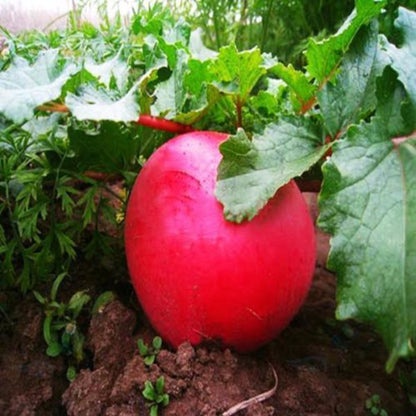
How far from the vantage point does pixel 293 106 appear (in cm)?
105

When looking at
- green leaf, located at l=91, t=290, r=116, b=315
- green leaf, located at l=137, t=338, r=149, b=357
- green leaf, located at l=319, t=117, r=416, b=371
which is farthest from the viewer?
green leaf, located at l=91, t=290, r=116, b=315

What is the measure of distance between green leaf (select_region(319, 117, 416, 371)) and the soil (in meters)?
0.25

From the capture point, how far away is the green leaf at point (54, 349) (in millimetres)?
Result: 975

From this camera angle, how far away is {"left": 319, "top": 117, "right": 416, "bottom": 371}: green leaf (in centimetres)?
69

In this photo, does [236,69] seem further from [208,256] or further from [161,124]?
[208,256]

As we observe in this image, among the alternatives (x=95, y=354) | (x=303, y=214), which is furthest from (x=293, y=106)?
(x=95, y=354)

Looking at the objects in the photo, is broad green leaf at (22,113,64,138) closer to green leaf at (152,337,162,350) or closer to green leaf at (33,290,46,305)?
green leaf at (33,290,46,305)

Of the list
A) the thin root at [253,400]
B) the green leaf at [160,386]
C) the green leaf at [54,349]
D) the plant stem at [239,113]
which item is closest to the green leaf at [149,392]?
the green leaf at [160,386]

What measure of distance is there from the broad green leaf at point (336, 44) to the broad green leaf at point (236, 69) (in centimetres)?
10

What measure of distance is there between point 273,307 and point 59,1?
1.61m

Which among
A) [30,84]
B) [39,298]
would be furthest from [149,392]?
[30,84]

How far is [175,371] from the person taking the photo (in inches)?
34.1

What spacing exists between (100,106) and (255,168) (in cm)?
26

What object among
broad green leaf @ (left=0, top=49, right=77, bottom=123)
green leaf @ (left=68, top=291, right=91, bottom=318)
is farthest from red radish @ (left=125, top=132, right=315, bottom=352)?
broad green leaf @ (left=0, top=49, right=77, bottom=123)
